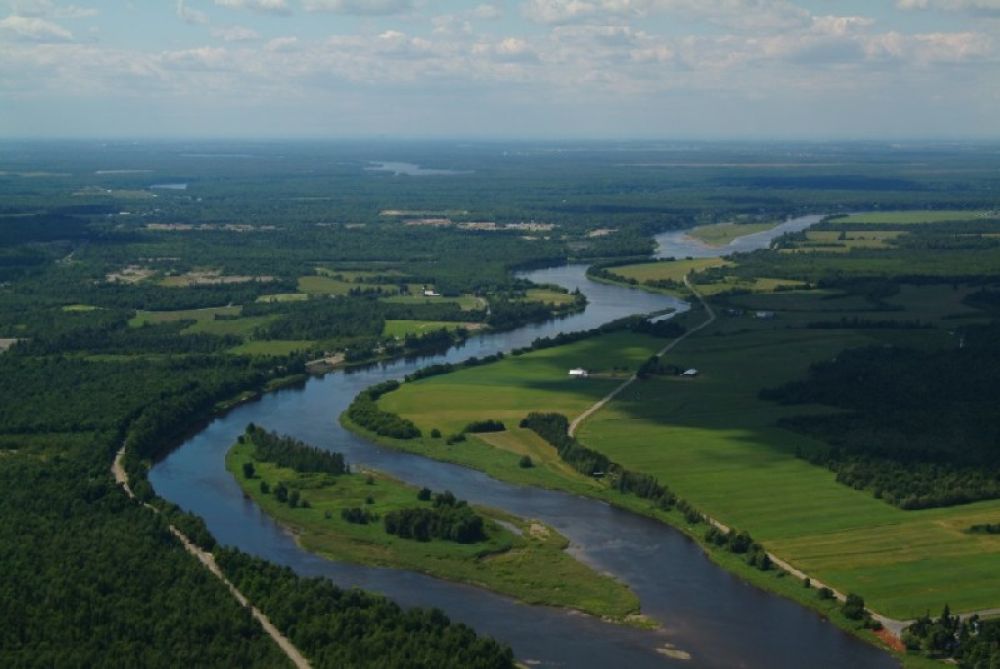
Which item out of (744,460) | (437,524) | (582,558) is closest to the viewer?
(582,558)

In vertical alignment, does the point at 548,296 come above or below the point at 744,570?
above

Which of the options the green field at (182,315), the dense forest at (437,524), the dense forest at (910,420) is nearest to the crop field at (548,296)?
the green field at (182,315)

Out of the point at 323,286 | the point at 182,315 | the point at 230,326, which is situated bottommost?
the point at 182,315

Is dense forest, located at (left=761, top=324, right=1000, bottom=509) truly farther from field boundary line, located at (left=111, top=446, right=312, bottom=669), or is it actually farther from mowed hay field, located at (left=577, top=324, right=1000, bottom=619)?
field boundary line, located at (left=111, top=446, right=312, bottom=669)

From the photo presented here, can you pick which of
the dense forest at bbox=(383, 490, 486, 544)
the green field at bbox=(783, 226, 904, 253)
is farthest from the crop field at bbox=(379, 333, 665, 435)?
the green field at bbox=(783, 226, 904, 253)

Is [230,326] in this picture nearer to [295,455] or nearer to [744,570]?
[295,455]

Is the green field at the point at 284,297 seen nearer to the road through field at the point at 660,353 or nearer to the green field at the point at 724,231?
the road through field at the point at 660,353

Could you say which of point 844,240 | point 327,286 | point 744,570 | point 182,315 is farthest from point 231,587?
point 844,240
